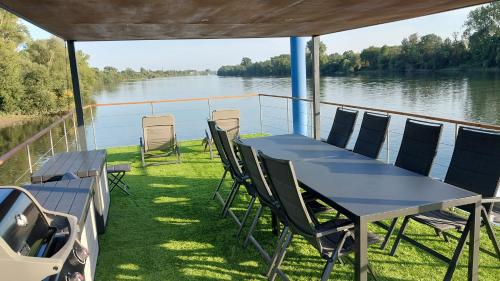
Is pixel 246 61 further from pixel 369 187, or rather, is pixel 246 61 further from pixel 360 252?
pixel 360 252

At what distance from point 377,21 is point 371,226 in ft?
8.51

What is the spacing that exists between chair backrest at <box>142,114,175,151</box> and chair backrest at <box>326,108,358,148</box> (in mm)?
2984

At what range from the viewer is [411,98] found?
20406mm

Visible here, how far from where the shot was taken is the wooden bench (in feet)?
7.70

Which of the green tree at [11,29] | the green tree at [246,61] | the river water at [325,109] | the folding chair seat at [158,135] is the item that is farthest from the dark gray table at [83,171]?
the green tree at [11,29]

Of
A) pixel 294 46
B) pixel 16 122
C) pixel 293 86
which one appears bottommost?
pixel 16 122

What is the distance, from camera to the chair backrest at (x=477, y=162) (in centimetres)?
238

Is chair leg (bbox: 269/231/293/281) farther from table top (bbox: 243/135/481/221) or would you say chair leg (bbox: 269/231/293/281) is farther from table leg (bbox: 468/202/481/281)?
table leg (bbox: 468/202/481/281)

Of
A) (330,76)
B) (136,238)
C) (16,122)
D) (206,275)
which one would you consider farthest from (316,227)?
(330,76)

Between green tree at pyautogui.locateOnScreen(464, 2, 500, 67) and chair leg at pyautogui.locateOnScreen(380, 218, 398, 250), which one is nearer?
chair leg at pyautogui.locateOnScreen(380, 218, 398, 250)

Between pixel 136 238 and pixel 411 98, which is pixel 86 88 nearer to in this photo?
pixel 411 98

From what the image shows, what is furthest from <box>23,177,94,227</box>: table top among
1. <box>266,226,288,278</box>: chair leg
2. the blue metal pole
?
the blue metal pole

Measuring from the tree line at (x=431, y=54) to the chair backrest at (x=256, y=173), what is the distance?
28.1 m

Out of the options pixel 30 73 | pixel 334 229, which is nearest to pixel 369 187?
pixel 334 229
